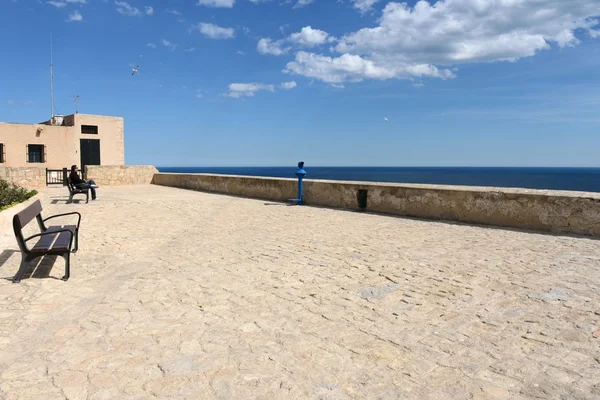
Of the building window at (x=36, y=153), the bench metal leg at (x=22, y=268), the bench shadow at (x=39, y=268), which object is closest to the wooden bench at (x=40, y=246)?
the bench metal leg at (x=22, y=268)

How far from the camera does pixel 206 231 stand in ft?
27.0

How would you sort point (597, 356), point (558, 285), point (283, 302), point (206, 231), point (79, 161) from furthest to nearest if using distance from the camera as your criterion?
1. point (79, 161)
2. point (206, 231)
3. point (558, 285)
4. point (283, 302)
5. point (597, 356)

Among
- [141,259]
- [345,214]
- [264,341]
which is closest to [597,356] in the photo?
[264,341]

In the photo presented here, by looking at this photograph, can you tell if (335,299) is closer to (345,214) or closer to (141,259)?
(141,259)

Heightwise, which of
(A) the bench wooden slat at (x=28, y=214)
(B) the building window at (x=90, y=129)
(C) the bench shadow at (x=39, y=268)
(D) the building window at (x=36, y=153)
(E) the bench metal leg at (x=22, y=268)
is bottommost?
(C) the bench shadow at (x=39, y=268)

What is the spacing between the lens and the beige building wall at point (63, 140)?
83.3 feet

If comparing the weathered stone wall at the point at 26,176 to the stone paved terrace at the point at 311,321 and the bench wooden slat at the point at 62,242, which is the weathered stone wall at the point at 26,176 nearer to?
the stone paved terrace at the point at 311,321

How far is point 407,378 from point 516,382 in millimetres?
655

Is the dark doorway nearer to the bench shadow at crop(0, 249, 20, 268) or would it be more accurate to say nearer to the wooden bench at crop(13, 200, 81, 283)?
the bench shadow at crop(0, 249, 20, 268)

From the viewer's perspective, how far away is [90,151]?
28766mm

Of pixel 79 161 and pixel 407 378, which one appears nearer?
pixel 407 378

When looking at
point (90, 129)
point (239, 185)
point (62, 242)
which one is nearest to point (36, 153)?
point (90, 129)

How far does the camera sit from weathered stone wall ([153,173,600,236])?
23.5ft

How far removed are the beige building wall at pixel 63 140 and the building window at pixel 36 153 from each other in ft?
0.66
